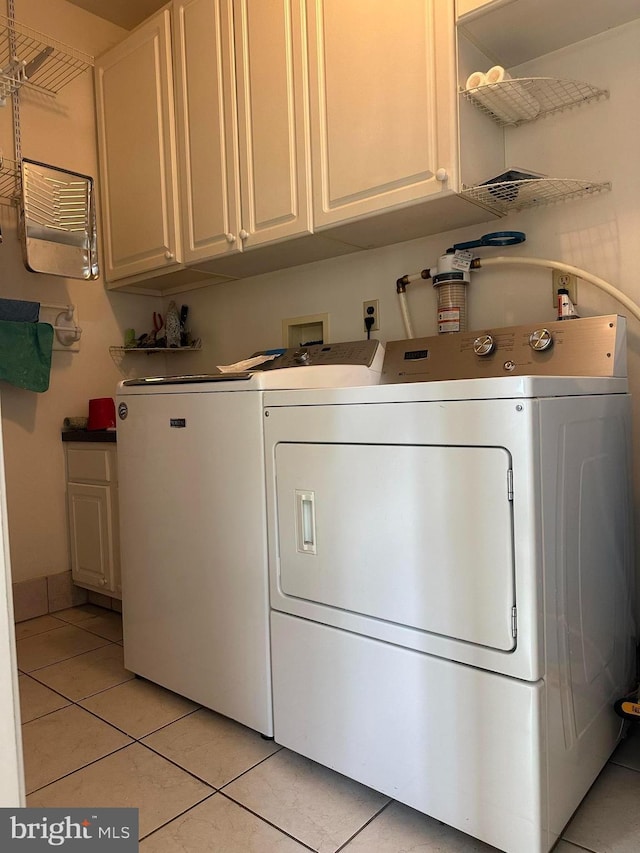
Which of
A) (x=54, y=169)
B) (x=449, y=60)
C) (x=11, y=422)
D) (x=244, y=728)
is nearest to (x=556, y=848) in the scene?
(x=244, y=728)

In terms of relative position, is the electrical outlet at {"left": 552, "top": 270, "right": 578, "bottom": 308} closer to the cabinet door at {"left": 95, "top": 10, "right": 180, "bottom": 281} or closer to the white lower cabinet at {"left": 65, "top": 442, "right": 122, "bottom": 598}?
the cabinet door at {"left": 95, "top": 10, "right": 180, "bottom": 281}

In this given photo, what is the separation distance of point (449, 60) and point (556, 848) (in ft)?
6.20

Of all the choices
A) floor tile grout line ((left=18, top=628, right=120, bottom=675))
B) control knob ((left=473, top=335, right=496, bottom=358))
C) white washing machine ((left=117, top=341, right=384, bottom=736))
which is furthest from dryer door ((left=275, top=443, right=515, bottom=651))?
floor tile grout line ((left=18, top=628, right=120, bottom=675))

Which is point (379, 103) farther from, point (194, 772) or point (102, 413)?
point (194, 772)

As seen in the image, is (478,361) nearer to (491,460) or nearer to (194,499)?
(491,460)

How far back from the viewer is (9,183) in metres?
2.53

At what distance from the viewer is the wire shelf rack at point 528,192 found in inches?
65.1

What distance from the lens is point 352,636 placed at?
1.40 metres

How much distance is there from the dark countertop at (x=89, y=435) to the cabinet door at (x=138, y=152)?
0.73 metres

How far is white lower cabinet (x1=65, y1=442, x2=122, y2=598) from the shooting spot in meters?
2.53

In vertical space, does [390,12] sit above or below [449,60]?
above

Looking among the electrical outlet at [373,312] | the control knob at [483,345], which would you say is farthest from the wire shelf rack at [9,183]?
the control knob at [483,345]

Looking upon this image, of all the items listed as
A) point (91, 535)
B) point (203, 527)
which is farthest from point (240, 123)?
point (91, 535)

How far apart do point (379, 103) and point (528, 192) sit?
51 cm
